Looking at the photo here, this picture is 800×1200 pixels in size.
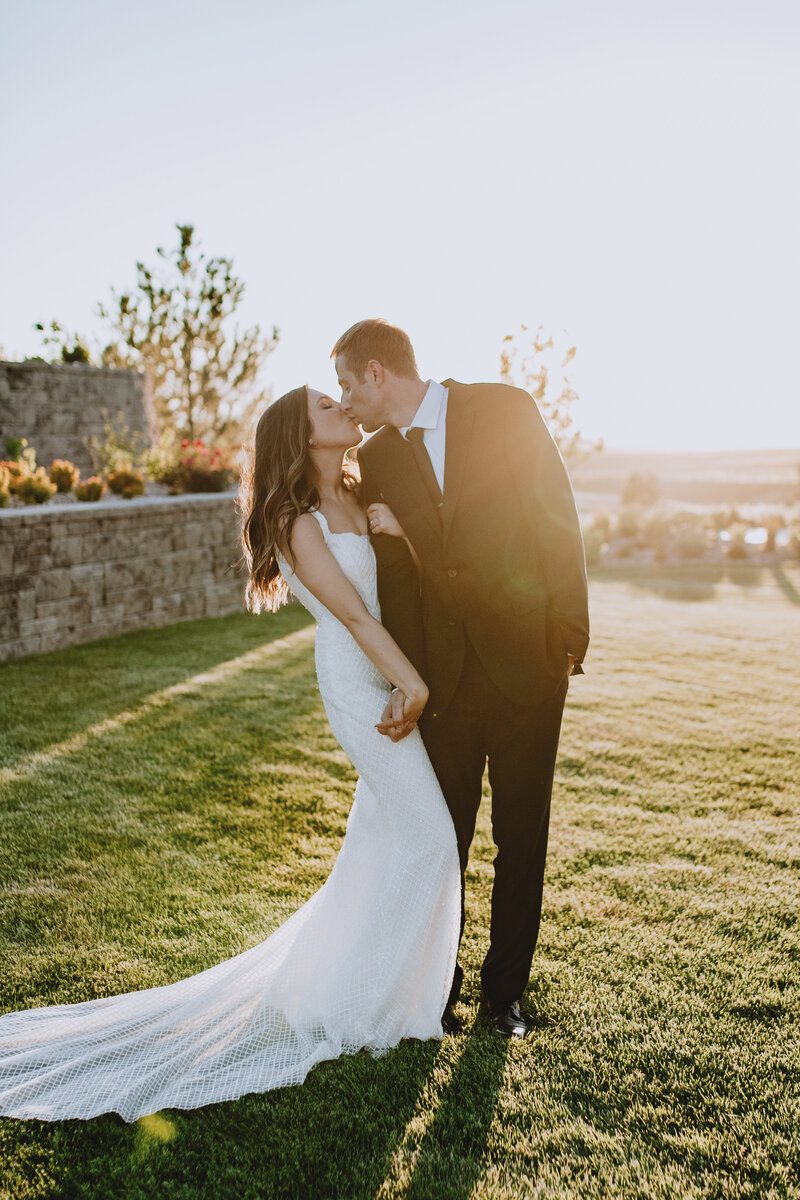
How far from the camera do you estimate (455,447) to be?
242 cm

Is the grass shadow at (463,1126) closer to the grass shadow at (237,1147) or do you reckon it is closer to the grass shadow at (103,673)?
the grass shadow at (237,1147)

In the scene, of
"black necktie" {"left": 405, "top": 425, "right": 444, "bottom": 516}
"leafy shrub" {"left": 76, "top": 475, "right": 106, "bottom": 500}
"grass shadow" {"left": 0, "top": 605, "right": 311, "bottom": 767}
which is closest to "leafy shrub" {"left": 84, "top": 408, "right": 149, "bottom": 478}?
"leafy shrub" {"left": 76, "top": 475, "right": 106, "bottom": 500}

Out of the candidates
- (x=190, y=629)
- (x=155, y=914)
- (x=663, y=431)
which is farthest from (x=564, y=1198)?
(x=663, y=431)

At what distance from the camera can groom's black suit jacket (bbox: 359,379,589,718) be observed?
2.37 m

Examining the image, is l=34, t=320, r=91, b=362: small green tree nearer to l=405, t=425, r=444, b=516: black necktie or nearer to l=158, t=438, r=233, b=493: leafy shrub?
l=158, t=438, r=233, b=493: leafy shrub

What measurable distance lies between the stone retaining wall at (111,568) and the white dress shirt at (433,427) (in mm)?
4319

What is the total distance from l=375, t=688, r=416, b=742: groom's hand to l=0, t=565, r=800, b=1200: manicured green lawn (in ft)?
3.31

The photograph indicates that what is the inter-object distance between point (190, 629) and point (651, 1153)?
7.68m

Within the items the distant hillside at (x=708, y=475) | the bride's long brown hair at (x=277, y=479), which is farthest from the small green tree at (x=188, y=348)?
the bride's long brown hair at (x=277, y=479)

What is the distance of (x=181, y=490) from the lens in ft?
34.9

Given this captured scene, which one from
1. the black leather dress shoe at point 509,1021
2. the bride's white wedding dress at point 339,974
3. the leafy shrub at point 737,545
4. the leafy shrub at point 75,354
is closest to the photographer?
the bride's white wedding dress at point 339,974

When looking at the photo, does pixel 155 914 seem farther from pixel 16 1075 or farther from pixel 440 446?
pixel 440 446

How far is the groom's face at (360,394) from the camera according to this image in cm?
246

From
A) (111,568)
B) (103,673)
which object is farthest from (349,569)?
(111,568)
